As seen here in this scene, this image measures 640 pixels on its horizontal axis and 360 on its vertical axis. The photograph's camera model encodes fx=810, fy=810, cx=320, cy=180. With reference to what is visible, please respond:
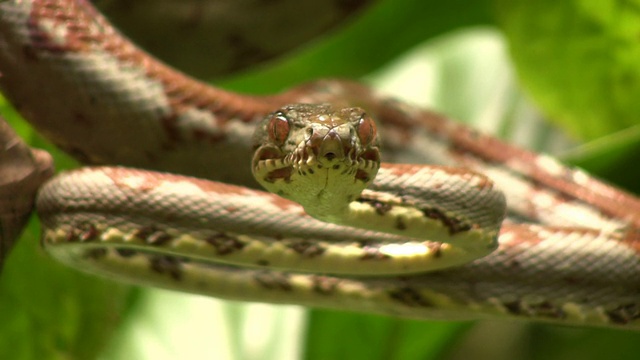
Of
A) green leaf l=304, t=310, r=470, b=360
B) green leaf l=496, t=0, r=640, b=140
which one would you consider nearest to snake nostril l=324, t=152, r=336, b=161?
green leaf l=304, t=310, r=470, b=360

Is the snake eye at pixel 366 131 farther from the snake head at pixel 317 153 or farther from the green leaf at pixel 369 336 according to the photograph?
the green leaf at pixel 369 336

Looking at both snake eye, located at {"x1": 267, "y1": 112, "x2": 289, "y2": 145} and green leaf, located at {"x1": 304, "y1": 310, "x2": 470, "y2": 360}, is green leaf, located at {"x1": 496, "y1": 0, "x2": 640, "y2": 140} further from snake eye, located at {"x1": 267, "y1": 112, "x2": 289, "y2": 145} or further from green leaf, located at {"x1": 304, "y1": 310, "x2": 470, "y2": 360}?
snake eye, located at {"x1": 267, "y1": 112, "x2": 289, "y2": 145}

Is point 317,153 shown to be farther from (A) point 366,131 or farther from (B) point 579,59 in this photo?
(B) point 579,59

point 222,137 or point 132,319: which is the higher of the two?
point 222,137

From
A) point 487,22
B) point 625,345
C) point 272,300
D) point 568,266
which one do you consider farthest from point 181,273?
point 487,22

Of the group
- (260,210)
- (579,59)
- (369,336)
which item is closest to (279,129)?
(260,210)

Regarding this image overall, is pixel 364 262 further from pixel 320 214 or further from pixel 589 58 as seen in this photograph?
pixel 589 58

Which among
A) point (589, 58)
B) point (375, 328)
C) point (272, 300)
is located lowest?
point (375, 328)
